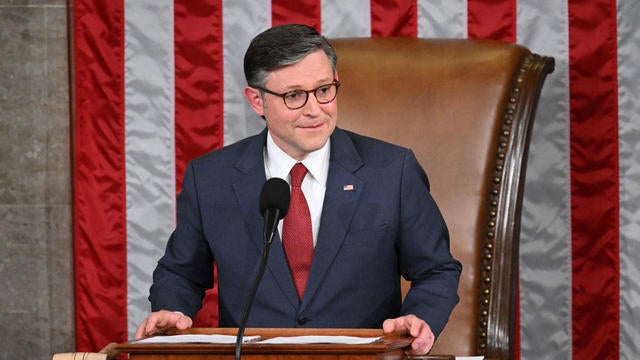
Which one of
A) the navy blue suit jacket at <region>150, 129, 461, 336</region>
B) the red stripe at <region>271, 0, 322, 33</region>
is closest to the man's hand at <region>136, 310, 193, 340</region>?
the navy blue suit jacket at <region>150, 129, 461, 336</region>

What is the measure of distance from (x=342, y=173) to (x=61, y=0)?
5.31ft

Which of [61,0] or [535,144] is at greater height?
[61,0]

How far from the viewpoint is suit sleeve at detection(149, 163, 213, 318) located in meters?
2.60

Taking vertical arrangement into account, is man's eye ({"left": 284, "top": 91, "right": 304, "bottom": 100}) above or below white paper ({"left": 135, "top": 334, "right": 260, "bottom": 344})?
above

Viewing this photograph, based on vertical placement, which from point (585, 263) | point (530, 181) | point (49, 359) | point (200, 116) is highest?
point (200, 116)

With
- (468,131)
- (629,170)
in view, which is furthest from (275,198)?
(629,170)

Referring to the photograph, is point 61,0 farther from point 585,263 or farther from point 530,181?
point 585,263

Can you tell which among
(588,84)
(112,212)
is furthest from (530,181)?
(112,212)

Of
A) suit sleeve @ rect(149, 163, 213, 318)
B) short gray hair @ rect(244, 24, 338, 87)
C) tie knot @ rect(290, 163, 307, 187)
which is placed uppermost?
short gray hair @ rect(244, 24, 338, 87)

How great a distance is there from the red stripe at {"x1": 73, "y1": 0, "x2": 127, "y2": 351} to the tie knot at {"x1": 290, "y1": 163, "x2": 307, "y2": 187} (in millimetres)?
1284

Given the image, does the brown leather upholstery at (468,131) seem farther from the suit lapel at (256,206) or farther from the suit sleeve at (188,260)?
the suit sleeve at (188,260)

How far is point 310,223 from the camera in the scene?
254 centimetres

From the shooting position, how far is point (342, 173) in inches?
102

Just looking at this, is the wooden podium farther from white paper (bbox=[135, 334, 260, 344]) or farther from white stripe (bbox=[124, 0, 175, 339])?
white stripe (bbox=[124, 0, 175, 339])
